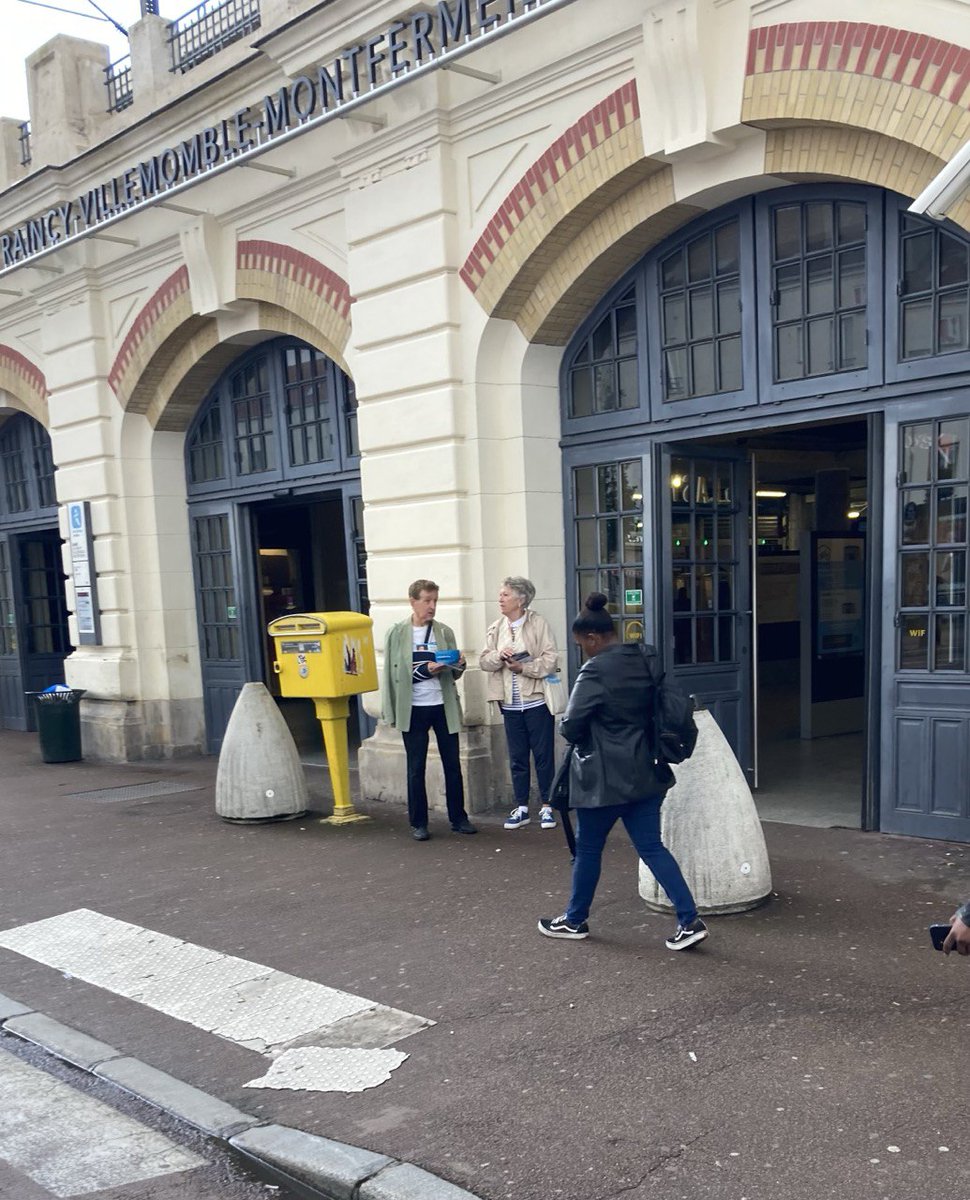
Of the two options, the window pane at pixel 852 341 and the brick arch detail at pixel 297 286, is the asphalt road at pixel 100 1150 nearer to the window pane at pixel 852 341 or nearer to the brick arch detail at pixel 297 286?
the window pane at pixel 852 341

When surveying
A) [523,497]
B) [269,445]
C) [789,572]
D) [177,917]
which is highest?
[269,445]

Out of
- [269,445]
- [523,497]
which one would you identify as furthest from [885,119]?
[269,445]

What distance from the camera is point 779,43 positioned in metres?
6.33

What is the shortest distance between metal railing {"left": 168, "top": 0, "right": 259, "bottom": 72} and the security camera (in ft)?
24.6

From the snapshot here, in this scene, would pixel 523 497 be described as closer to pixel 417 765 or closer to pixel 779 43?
pixel 417 765

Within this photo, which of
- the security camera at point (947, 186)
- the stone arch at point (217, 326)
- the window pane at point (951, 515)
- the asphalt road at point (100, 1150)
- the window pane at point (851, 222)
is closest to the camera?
the asphalt road at point (100, 1150)

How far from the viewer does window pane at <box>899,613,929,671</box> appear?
6.50 metres

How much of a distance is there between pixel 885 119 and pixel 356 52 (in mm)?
4091

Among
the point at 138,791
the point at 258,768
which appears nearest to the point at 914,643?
the point at 258,768

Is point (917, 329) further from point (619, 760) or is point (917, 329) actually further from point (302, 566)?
point (302, 566)

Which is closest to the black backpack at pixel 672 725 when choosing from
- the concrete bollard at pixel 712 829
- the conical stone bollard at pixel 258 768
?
the concrete bollard at pixel 712 829

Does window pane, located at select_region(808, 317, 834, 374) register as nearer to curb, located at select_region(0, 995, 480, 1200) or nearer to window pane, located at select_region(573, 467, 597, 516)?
window pane, located at select_region(573, 467, 597, 516)

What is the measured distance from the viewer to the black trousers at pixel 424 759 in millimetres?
7461

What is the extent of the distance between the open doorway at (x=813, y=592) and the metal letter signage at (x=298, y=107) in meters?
4.77
